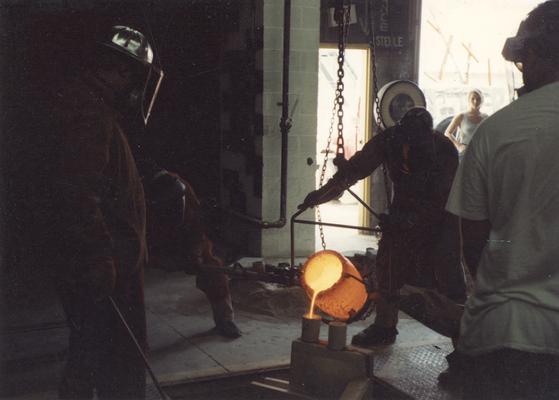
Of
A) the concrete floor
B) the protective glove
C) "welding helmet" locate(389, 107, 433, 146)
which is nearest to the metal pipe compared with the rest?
the concrete floor

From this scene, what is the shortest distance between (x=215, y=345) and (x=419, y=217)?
2.07 meters

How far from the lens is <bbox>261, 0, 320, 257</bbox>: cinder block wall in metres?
7.69

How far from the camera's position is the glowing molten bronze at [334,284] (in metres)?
3.54

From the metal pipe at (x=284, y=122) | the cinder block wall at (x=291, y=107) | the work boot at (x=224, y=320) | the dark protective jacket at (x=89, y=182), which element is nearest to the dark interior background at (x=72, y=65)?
the cinder block wall at (x=291, y=107)

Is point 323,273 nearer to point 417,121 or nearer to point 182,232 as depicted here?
point 417,121

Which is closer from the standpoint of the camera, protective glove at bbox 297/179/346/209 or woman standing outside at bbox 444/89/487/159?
protective glove at bbox 297/179/346/209

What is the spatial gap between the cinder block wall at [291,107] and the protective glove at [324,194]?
2744mm

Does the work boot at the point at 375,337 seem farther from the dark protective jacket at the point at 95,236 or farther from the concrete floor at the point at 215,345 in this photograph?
the dark protective jacket at the point at 95,236

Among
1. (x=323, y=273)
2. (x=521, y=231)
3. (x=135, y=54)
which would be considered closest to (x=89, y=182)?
(x=135, y=54)

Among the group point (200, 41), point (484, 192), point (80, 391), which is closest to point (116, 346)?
point (80, 391)

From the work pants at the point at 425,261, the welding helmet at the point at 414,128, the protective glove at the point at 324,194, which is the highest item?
the welding helmet at the point at 414,128

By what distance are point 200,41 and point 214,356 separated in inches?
227

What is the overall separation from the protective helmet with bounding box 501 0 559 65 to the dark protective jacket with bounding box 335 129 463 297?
295 cm

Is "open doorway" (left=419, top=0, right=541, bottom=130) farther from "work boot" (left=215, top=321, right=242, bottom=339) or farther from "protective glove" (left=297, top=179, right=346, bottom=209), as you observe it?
"work boot" (left=215, top=321, right=242, bottom=339)
